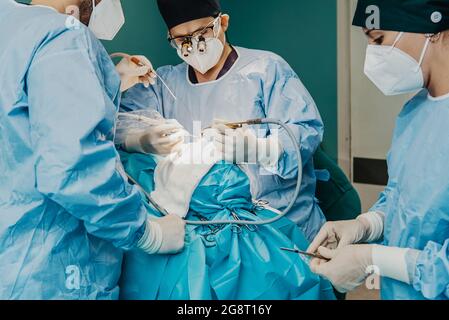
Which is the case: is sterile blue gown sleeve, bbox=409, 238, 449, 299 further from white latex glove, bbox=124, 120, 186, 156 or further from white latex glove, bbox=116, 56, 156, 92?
white latex glove, bbox=116, 56, 156, 92

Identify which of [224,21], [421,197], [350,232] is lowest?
[350,232]

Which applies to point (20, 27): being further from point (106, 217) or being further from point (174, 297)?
point (174, 297)

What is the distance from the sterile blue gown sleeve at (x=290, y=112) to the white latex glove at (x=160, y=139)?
0.28m

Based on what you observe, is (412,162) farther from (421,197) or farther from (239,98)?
(239,98)

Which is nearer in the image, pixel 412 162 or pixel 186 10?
pixel 412 162

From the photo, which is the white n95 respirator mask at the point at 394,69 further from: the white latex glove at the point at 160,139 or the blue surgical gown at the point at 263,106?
the white latex glove at the point at 160,139

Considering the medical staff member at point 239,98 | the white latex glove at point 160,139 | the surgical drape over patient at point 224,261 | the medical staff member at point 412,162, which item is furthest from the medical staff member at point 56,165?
the medical staff member at point 412,162

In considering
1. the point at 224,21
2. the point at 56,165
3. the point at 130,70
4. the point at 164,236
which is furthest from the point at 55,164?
the point at 224,21

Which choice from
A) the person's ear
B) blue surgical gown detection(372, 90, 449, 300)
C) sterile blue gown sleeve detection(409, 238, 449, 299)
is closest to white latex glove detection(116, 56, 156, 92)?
the person's ear

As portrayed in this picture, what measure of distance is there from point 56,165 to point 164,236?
338 millimetres

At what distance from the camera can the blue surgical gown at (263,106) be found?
56.0 inches

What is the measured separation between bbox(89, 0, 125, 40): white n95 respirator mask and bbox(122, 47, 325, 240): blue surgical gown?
341 mm

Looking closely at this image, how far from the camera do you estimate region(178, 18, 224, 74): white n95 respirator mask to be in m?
1.51

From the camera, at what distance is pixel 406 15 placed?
105 cm
